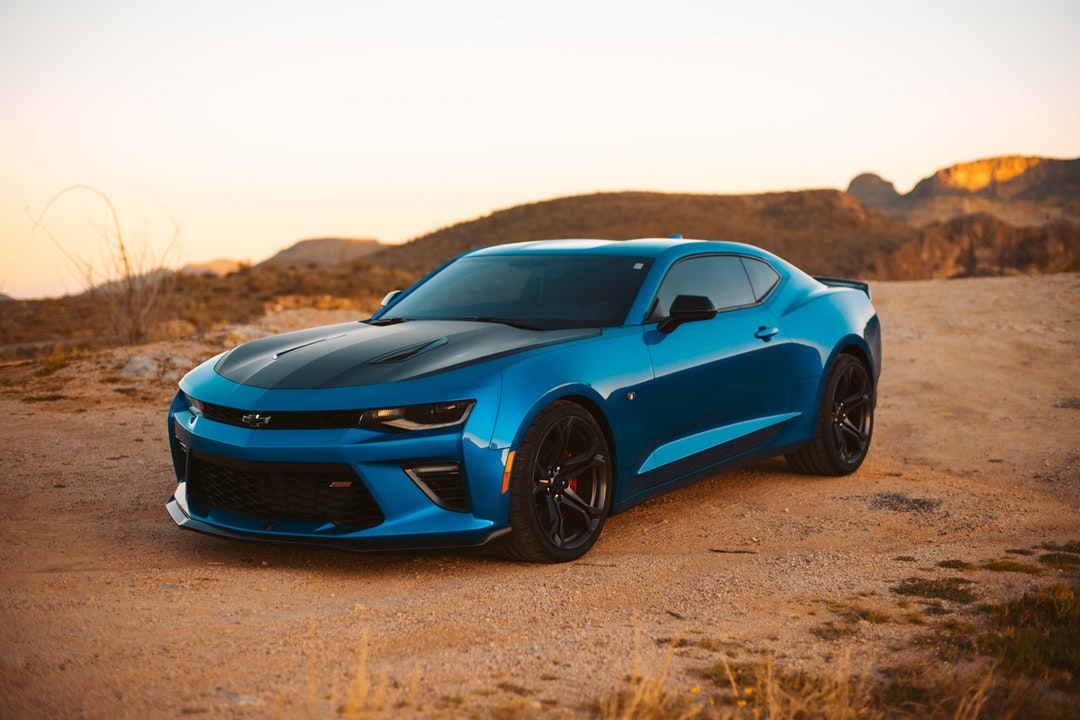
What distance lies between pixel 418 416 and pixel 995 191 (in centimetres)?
10429

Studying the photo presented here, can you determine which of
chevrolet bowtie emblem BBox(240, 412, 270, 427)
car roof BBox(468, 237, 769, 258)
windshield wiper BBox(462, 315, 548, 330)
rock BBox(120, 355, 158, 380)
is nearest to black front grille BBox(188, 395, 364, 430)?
chevrolet bowtie emblem BBox(240, 412, 270, 427)

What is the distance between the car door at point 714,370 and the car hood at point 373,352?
552 millimetres

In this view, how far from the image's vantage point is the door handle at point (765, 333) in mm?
6129

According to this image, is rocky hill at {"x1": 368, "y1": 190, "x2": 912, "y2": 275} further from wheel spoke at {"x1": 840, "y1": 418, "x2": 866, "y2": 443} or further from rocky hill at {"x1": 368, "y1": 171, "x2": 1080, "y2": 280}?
wheel spoke at {"x1": 840, "y1": 418, "x2": 866, "y2": 443}

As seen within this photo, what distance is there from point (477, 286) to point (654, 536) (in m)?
1.83

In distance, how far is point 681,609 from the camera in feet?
13.4

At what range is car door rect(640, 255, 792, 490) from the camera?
535cm

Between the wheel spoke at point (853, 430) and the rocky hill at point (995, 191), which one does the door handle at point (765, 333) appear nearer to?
the wheel spoke at point (853, 430)

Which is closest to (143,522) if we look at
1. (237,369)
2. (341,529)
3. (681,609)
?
(237,369)

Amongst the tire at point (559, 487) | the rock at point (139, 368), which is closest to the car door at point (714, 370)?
the tire at point (559, 487)

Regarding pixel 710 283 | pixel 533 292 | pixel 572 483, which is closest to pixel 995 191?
pixel 710 283

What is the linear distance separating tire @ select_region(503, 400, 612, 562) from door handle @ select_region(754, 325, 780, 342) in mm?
1638

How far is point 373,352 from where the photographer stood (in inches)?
192

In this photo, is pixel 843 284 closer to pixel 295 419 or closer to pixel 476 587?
pixel 476 587
